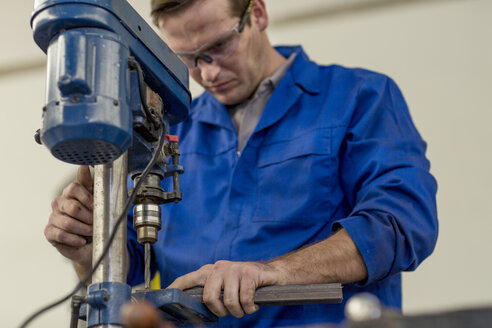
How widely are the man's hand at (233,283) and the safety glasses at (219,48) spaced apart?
0.77 metres

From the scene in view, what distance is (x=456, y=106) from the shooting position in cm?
271

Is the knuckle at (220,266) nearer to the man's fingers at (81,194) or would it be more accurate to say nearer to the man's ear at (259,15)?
the man's fingers at (81,194)

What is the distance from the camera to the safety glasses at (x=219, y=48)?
181cm

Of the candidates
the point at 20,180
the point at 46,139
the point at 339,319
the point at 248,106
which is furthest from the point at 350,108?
the point at 20,180

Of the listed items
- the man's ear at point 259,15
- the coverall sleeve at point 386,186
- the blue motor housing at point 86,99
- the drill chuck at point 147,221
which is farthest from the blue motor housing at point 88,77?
the man's ear at point 259,15

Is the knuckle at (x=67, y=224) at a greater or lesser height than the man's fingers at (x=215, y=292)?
greater

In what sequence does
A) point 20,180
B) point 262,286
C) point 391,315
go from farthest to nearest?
1. point 20,180
2. point 262,286
3. point 391,315

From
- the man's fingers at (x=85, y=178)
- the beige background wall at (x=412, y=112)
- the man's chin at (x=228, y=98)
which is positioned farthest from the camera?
the beige background wall at (x=412, y=112)

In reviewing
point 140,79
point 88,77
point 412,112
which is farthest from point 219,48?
point 412,112

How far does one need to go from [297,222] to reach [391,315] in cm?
95

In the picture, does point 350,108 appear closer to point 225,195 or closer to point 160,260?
point 225,195

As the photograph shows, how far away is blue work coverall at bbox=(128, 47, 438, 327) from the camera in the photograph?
58.2 inches

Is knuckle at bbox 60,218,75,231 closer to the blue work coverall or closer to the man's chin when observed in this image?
the blue work coverall

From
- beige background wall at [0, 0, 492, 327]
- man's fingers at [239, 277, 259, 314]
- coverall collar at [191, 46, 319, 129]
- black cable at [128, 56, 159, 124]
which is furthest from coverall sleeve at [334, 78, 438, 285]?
beige background wall at [0, 0, 492, 327]
